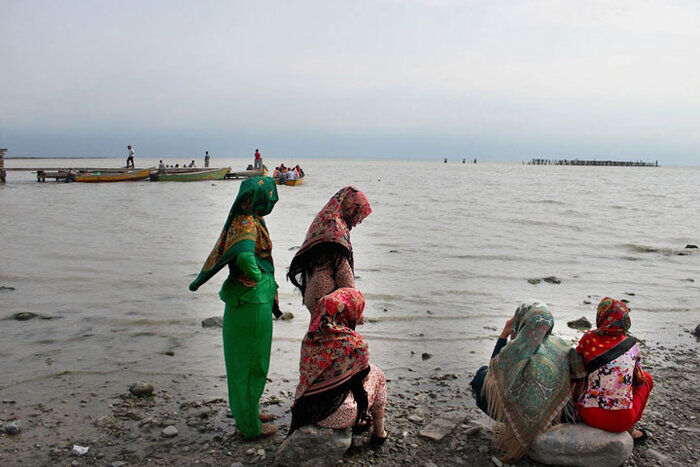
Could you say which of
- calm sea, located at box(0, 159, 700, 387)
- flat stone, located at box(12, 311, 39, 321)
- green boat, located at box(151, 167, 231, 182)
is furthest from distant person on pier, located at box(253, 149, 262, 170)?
flat stone, located at box(12, 311, 39, 321)

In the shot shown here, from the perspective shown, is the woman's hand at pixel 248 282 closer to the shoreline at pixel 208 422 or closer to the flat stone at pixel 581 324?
the shoreline at pixel 208 422

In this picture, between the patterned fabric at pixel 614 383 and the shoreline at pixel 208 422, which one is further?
the shoreline at pixel 208 422

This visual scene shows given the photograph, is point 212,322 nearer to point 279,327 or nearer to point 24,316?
point 279,327

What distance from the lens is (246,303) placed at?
3551 millimetres

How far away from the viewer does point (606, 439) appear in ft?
11.1

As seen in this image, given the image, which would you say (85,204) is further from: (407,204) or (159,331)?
(159,331)

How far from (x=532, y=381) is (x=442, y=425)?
867mm

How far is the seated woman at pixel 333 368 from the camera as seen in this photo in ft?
10.6

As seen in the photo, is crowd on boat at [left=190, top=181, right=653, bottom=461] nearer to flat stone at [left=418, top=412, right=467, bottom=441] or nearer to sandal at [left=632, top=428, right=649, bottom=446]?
sandal at [left=632, top=428, right=649, bottom=446]

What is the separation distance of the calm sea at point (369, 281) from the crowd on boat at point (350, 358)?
1.54 meters

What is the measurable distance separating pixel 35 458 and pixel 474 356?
12.6 ft

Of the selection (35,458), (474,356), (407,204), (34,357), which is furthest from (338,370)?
(407,204)

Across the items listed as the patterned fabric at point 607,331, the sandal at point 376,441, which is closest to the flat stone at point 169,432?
the sandal at point 376,441

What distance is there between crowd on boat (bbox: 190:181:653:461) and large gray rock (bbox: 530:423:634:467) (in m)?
0.06
